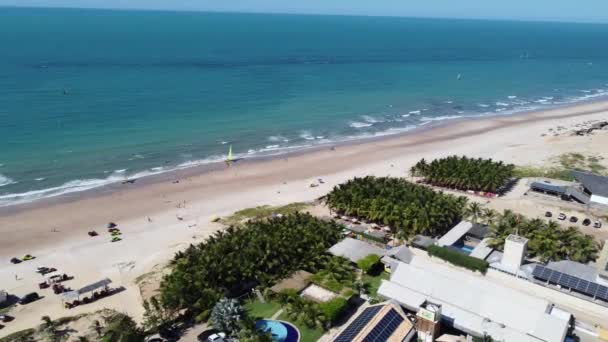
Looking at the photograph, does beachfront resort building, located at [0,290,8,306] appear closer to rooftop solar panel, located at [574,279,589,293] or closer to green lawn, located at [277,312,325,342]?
green lawn, located at [277,312,325,342]

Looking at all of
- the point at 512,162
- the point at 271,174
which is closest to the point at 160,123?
the point at 271,174

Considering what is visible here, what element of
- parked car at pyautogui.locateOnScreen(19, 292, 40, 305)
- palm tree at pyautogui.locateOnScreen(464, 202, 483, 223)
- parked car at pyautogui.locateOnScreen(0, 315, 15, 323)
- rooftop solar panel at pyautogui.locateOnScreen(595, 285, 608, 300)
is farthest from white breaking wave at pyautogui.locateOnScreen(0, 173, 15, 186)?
rooftop solar panel at pyautogui.locateOnScreen(595, 285, 608, 300)

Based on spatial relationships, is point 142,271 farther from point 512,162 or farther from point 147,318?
point 512,162

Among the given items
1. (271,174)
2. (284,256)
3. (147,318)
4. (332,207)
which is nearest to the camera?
(147,318)

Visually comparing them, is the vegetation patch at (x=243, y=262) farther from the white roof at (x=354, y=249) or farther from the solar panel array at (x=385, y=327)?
the solar panel array at (x=385, y=327)

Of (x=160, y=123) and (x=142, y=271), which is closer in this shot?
(x=142, y=271)

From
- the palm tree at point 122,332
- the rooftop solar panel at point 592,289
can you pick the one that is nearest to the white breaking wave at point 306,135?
the rooftop solar panel at point 592,289
